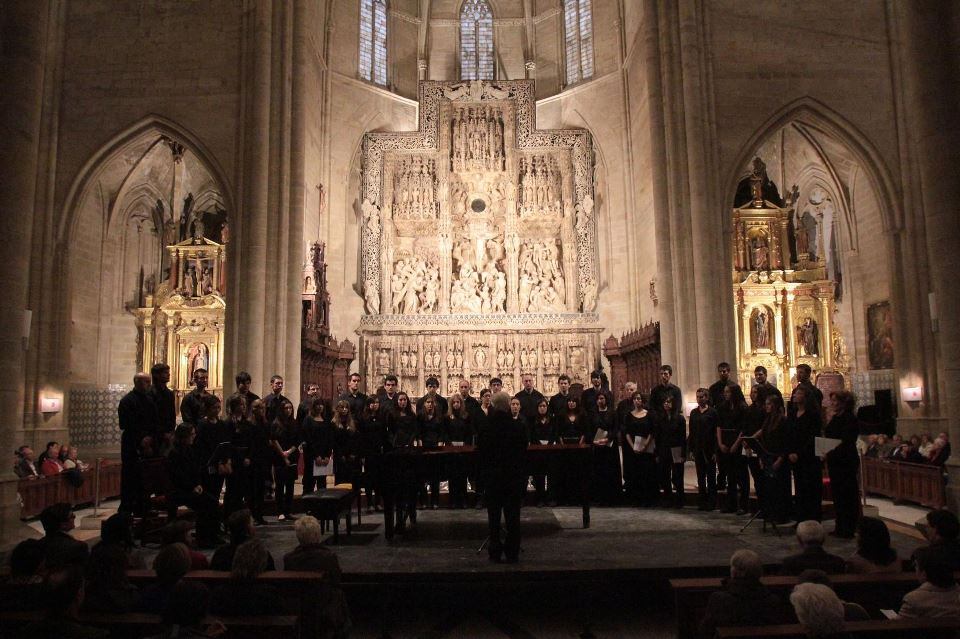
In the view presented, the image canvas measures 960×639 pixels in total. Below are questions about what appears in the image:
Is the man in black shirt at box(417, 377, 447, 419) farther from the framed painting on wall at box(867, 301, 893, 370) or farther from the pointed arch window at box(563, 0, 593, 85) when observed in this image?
the pointed arch window at box(563, 0, 593, 85)

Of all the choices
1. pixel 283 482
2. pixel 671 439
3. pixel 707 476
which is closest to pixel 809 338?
pixel 707 476

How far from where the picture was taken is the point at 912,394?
539 inches

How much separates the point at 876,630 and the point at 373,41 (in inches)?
960

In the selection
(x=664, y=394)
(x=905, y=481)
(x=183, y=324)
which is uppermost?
(x=183, y=324)

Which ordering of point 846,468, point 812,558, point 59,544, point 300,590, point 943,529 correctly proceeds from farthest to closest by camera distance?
point 846,468
point 812,558
point 943,529
point 59,544
point 300,590

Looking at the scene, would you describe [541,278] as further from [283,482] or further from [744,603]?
[744,603]

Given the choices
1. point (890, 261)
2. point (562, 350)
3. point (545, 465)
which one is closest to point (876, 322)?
point (890, 261)

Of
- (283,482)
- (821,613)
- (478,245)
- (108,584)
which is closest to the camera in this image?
(821,613)

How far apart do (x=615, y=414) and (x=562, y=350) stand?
11693 mm

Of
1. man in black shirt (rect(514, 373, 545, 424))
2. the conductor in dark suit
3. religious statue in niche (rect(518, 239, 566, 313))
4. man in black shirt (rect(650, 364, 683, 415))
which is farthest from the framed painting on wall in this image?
the conductor in dark suit

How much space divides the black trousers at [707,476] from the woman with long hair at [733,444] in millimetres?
280

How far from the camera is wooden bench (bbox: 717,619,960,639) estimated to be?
311cm

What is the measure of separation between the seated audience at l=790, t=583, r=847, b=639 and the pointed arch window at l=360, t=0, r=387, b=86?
23.2m

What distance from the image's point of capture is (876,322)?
720 inches
